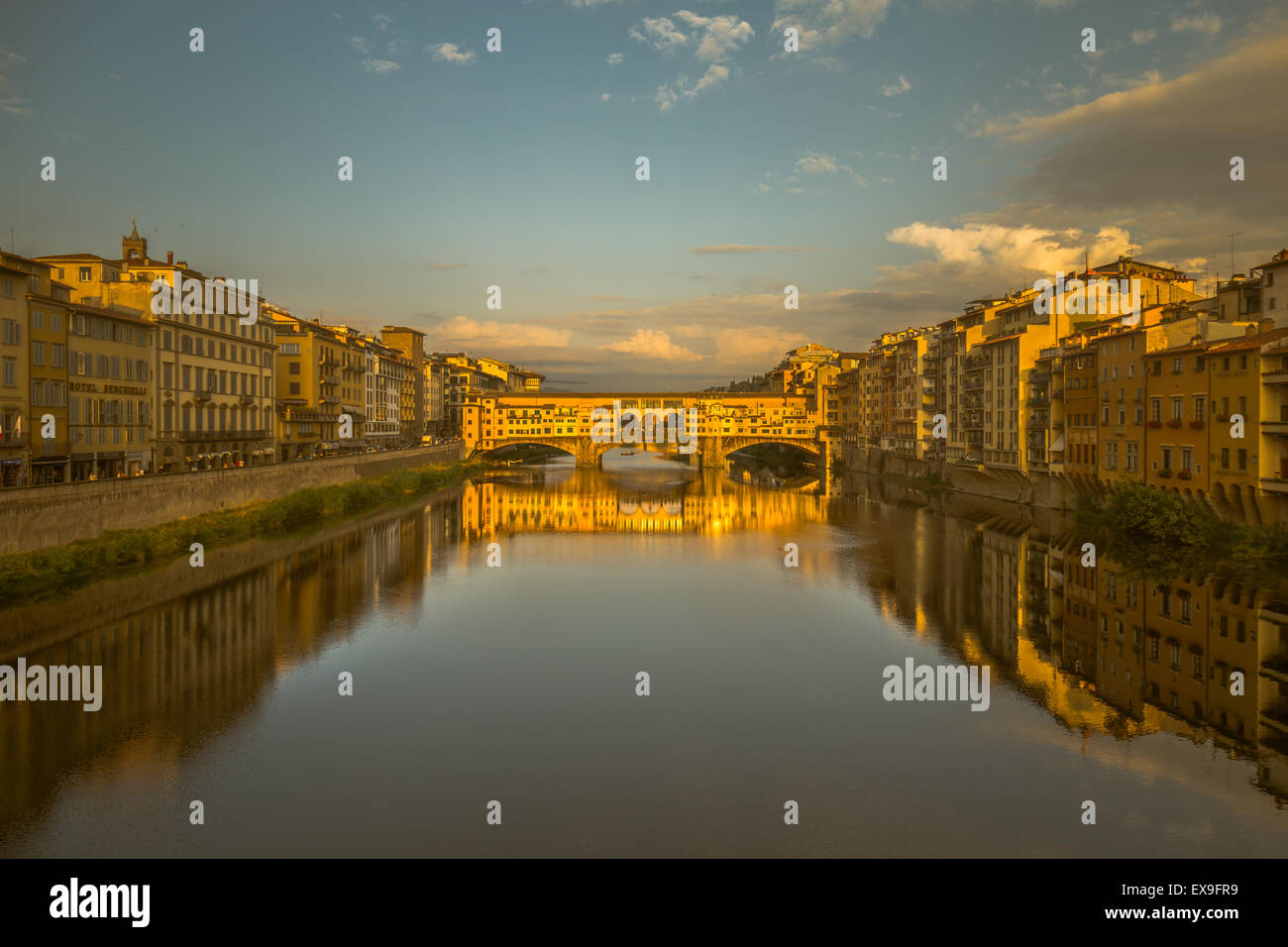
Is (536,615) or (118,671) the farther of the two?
(536,615)

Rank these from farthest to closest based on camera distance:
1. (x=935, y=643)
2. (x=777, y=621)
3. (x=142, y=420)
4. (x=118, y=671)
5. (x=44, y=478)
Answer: (x=142, y=420) < (x=44, y=478) < (x=777, y=621) < (x=935, y=643) < (x=118, y=671)

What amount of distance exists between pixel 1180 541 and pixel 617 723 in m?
24.2

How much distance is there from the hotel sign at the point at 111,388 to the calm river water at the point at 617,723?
9425 mm

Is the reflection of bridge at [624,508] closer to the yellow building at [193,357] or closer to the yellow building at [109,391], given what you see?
the yellow building at [193,357]

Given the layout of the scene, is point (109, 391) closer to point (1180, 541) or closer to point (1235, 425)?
point (1180, 541)

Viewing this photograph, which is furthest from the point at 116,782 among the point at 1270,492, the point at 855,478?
the point at 855,478

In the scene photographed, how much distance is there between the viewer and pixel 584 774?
12656 millimetres

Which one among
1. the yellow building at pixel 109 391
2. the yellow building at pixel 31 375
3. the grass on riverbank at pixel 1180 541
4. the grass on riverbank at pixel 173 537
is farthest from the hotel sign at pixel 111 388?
the grass on riverbank at pixel 1180 541

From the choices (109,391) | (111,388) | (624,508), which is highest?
(111,388)

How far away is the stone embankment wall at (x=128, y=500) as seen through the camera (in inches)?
898

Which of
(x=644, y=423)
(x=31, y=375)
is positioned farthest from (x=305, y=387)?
(x=644, y=423)

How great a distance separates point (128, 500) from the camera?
27.5 metres

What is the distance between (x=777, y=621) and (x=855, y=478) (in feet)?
170
